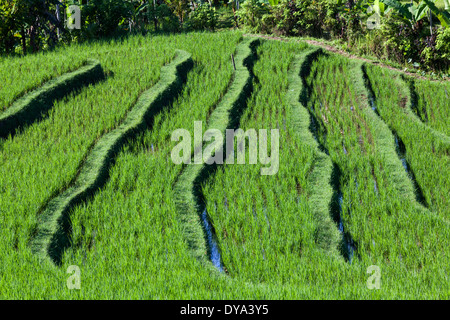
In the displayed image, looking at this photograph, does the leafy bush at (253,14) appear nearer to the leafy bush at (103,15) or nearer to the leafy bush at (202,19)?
the leafy bush at (202,19)

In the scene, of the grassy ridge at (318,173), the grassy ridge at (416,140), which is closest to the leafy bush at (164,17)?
the grassy ridge at (318,173)

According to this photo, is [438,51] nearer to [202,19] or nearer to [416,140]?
[416,140]

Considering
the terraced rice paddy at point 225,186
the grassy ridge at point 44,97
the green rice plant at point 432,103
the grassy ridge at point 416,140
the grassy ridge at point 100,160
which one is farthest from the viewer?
the green rice plant at point 432,103

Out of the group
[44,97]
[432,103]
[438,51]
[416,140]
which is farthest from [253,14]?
[416,140]

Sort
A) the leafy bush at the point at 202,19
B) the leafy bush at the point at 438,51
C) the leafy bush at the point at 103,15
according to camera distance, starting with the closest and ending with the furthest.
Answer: the leafy bush at the point at 438,51 < the leafy bush at the point at 103,15 < the leafy bush at the point at 202,19

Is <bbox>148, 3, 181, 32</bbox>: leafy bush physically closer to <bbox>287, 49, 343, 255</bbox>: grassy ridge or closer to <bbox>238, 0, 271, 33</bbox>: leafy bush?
<bbox>238, 0, 271, 33</bbox>: leafy bush
